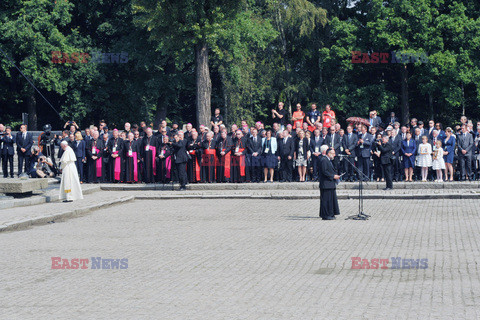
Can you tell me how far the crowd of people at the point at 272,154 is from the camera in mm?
25562

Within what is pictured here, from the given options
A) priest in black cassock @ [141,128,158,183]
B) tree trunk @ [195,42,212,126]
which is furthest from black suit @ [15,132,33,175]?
tree trunk @ [195,42,212,126]

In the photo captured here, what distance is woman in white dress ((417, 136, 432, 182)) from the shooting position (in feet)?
82.9

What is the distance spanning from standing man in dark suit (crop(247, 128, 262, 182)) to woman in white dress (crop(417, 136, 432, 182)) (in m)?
5.70

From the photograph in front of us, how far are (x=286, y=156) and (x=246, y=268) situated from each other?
49.2ft

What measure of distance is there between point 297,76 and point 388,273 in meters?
40.8

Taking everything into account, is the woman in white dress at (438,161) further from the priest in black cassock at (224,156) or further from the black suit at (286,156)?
the priest in black cassock at (224,156)

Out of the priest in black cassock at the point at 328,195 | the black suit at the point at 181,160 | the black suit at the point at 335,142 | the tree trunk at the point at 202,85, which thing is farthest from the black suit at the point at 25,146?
the priest in black cassock at the point at 328,195

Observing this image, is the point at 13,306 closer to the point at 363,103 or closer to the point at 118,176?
the point at 118,176

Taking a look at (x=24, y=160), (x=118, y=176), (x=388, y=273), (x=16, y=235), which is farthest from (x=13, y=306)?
(x=24, y=160)

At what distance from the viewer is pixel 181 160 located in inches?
1000

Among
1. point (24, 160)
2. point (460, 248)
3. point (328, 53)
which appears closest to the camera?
point (460, 248)

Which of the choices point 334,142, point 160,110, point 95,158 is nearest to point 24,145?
point 95,158

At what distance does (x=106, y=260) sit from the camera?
1215cm

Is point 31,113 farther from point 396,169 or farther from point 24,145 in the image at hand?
point 396,169
